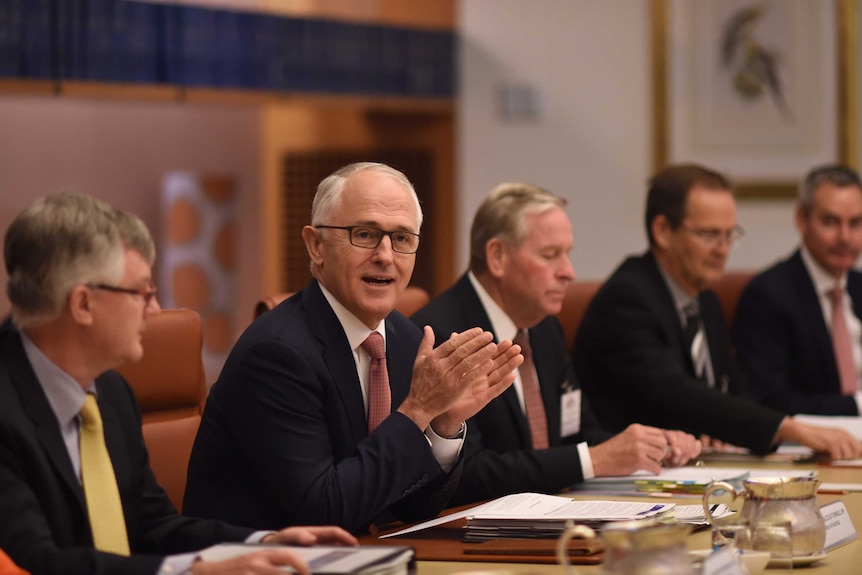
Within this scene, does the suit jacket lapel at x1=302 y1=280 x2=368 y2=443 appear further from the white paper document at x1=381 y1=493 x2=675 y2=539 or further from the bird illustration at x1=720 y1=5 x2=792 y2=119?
the bird illustration at x1=720 y1=5 x2=792 y2=119

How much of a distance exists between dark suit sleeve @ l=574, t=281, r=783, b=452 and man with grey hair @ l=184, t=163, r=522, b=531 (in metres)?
1.21

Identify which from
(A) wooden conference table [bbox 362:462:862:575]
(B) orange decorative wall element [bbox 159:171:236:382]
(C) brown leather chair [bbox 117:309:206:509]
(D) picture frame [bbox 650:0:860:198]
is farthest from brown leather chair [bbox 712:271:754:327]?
(B) orange decorative wall element [bbox 159:171:236:382]

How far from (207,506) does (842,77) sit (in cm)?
493

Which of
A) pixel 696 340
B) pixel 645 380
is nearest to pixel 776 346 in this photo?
pixel 696 340

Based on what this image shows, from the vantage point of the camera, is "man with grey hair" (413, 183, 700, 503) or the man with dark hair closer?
"man with grey hair" (413, 183, 700, 503)

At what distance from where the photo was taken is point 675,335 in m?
3.77

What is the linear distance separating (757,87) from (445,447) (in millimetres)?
4579

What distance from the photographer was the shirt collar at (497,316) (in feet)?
10.8

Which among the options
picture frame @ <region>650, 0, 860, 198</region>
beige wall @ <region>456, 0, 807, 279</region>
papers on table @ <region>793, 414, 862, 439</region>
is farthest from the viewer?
beige wall @ <region>456, 0, 807, 279</region>

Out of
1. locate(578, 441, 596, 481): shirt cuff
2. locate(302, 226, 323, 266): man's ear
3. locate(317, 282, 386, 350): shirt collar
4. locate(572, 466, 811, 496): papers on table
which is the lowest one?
locate(572, 466, 811, 496): papers on table

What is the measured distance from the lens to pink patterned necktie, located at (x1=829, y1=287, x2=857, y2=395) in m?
4.32

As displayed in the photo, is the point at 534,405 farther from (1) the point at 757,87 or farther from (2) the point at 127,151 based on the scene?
(2) the point at 127,151

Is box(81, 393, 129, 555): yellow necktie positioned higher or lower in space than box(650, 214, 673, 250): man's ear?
lower

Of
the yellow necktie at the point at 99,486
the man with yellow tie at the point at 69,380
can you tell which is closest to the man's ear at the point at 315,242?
the man with yellow tie at the point at 69,380
